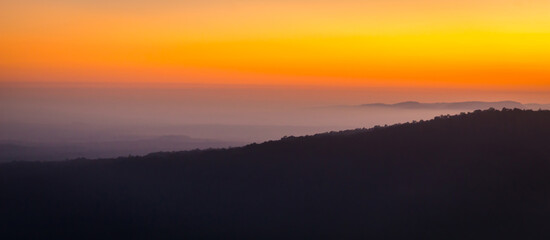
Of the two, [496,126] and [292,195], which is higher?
[496,126]

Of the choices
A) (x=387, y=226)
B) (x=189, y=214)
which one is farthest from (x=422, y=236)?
(x=189, y=214)

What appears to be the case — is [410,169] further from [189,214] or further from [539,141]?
[189,214]

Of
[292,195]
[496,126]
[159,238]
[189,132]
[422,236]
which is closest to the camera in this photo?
[422,236]

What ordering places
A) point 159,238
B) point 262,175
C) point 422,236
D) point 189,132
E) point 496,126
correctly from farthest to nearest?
point 189,132 < point 496,126 < point 262,175 < point 159,238 < point 422,236

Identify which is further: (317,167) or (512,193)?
(317,167)

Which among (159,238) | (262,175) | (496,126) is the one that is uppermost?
(496,126)

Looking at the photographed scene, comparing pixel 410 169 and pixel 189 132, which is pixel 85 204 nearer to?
pixel 410 169
